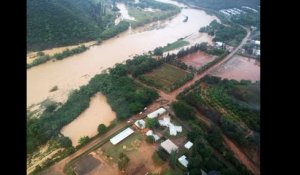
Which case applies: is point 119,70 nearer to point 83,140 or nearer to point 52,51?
point 83,140

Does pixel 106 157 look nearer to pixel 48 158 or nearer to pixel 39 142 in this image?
pixel 48 158

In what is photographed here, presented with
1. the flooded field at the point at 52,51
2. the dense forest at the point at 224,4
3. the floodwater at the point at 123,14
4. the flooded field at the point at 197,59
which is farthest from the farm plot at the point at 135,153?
the dense forest at the point at 224,4

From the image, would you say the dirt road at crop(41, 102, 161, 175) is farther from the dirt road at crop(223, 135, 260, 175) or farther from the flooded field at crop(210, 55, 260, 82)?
the flooded field at crop(210, 55, 260, 82)

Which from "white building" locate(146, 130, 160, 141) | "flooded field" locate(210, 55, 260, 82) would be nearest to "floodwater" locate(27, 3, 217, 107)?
"flooded field" locate(210, 55, 260, 82)

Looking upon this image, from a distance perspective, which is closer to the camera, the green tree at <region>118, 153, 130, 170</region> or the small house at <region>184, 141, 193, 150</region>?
the green tree at <region>118, 153, 130, 170</region>

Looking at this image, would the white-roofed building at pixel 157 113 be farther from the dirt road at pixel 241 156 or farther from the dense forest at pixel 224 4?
the dense forest at pixel 224 4

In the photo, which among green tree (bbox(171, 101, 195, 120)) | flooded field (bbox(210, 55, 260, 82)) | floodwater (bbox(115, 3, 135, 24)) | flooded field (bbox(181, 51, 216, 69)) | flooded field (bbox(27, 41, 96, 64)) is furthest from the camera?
floodwater (bbox(115, 3, 135, 24))

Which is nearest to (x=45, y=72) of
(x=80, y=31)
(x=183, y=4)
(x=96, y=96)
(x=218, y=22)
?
(x=96, y=96)
